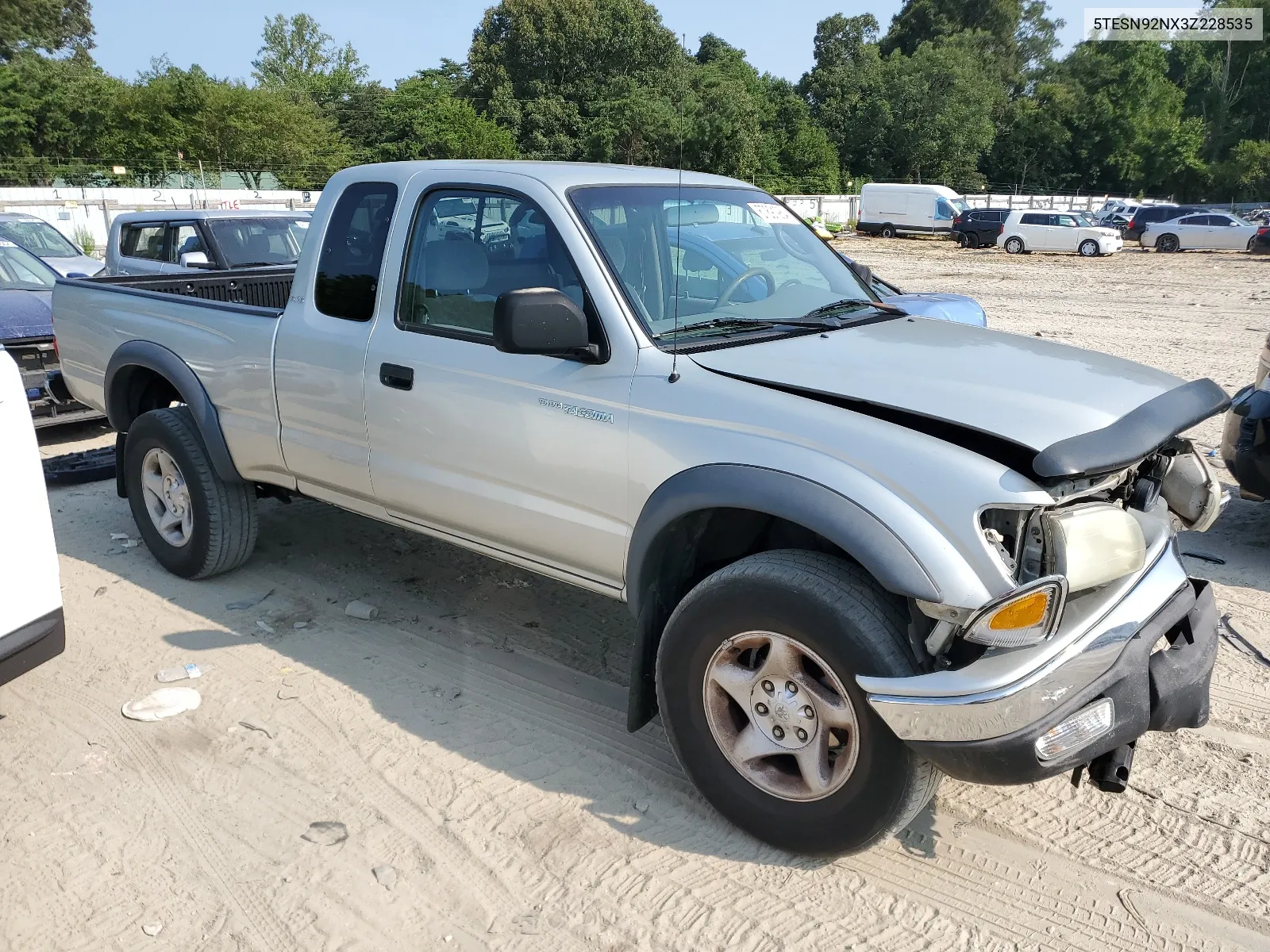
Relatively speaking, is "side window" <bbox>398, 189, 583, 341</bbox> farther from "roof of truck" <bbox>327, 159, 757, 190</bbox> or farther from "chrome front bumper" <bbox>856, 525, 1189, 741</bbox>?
"chrome front bumper" <bbox>856, 525, 1189, 741</bbox>

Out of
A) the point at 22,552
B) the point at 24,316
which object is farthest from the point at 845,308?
the point at 24,316

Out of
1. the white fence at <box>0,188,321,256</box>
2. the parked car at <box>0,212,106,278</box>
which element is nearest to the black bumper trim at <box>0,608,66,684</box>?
the parked car at <box>0,212,106,278</box>

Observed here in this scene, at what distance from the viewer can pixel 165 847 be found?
126 inches

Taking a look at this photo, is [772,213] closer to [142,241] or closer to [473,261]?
[473,261]

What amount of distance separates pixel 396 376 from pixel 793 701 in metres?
2.03

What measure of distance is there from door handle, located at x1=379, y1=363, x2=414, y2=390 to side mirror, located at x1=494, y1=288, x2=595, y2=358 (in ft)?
2.65

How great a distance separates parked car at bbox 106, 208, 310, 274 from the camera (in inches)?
395

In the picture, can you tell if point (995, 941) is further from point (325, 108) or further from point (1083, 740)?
point (325, 108)

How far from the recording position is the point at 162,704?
409 cm

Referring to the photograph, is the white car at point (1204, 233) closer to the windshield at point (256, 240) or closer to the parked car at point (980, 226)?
the parked car at point (980, 226)

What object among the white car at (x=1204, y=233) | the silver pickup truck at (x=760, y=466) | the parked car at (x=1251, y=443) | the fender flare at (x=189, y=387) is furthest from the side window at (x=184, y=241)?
the white car at (x=1204, y=233)

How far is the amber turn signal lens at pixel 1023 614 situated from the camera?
8.45ft

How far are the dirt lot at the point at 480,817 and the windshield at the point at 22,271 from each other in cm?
509

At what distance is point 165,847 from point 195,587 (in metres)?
2.30
